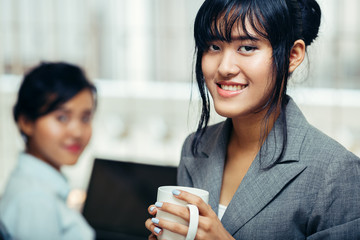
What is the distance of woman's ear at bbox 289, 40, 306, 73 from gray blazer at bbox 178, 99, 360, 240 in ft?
0.21

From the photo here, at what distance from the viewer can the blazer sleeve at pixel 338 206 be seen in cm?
50

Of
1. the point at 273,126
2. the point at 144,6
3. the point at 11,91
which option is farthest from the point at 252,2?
the point at 11,91

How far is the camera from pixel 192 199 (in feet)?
1.51

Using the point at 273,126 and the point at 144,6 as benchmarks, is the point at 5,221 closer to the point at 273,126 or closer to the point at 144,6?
the point at 273,126

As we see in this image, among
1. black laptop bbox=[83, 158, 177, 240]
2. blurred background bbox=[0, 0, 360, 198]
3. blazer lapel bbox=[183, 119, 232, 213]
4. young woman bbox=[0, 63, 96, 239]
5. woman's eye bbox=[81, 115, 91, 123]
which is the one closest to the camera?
blazer lapel bbox=[183, 119, 232, 213]

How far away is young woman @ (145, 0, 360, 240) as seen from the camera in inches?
19.7

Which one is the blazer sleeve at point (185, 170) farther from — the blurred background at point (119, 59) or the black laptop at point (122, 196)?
the blurred background at point (119, 59)

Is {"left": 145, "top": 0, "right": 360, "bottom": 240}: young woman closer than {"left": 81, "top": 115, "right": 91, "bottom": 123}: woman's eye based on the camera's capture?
Yes

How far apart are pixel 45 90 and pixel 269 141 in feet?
1.65

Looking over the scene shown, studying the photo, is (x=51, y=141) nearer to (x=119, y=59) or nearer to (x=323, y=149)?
(x=323, y=149)

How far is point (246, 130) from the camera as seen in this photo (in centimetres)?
59

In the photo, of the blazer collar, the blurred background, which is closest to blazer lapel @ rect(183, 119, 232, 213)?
the blazer collar

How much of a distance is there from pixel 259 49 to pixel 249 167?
16 cm

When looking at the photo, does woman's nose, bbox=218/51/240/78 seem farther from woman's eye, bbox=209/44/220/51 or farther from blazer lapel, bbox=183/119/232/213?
blazer lapel, bbox=183/119/232/213
